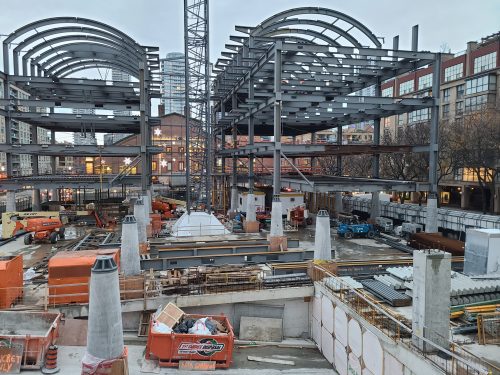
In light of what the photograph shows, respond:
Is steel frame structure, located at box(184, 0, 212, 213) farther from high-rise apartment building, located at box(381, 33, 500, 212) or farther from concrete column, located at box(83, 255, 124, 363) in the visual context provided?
high-rise apartment building, located at box(381, 33, 500, 212)

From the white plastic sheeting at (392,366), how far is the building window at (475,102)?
48.0m

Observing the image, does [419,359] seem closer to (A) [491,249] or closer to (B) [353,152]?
(A) [491,249]

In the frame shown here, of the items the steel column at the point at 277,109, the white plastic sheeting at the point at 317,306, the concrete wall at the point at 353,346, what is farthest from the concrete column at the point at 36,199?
the white plastic sheeting at the point at 317,306

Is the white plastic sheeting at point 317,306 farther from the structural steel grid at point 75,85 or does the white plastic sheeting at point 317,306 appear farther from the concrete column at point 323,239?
the structural steel grid at point 75,85

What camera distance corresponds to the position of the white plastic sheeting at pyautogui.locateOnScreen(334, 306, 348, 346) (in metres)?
13.2

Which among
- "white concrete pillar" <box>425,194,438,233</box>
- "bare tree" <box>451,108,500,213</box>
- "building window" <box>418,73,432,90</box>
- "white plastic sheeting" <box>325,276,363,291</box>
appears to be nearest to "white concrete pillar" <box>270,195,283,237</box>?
"white plastic sheeting" <box>325,276,363,291</box>

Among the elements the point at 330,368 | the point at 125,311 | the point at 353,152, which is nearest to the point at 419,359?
the point at 330,368

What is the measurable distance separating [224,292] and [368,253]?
12.2 meters

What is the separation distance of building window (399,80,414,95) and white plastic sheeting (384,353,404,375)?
6239 centimetres

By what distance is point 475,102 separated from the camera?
165ft

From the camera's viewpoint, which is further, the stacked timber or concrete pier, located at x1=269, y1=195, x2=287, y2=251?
concrete pier, located at x1=269, y1=195, x2=287, y2=251

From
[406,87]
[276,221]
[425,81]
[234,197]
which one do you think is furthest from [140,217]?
[406,87]

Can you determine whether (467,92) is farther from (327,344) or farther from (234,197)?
(327,344)

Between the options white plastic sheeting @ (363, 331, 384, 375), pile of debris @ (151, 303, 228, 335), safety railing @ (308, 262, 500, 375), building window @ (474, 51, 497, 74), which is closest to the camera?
safety railing @ (308, 262, 500, 375)
